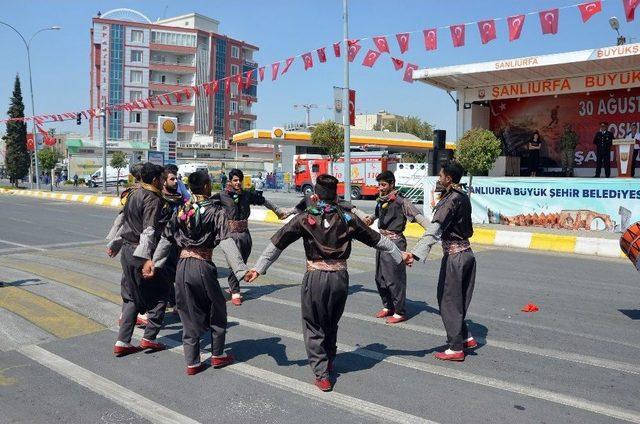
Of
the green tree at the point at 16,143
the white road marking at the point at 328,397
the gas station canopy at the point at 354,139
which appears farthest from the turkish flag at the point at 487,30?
the green tree at the point at 16,143

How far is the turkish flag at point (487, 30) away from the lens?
Answer: 51.5 feet

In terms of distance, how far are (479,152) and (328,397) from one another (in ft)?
53.3

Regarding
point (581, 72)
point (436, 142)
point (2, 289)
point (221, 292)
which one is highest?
point (581, 72)

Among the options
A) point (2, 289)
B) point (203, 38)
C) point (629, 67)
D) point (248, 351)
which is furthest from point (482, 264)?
point (203, 38)

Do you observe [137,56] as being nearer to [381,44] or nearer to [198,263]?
[381,44]

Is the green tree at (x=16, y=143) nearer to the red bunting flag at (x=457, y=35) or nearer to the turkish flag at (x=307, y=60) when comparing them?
the turkish flag at (x=307, y=60)

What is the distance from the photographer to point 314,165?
124 ft

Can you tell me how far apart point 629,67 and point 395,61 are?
26.2ft

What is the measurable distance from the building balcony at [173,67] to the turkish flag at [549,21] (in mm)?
68970

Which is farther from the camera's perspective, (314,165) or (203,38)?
(203,38)

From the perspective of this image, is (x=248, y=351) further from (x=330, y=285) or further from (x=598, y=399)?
(x=598, y=399)

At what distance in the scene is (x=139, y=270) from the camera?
5.91m

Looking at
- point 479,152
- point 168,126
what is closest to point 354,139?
point 168,126

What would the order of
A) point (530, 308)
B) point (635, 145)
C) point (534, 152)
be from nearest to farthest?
point (530, 308)
point (635, 145)
point (534, 152)
